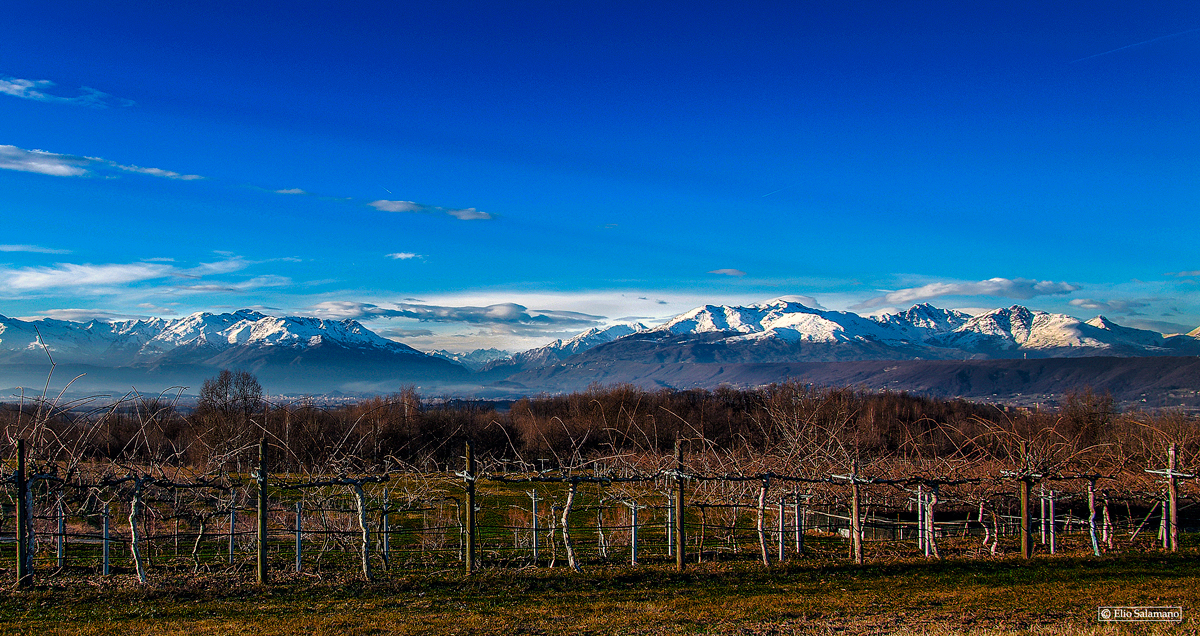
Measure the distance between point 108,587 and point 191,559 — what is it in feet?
9.20

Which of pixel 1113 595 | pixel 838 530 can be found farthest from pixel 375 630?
pixel 838 530

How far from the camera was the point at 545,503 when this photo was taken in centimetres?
2738

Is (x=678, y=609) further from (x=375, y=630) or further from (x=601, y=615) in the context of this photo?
(x=375, y=630)

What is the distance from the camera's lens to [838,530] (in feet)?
70.8

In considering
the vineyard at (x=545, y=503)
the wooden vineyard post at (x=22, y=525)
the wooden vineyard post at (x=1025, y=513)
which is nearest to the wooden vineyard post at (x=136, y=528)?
the vineyard at (x=545, y=503)

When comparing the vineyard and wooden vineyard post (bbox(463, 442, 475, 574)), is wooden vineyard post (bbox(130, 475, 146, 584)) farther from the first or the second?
wooden vineyard post (bbox(463, 442, 475, 574))

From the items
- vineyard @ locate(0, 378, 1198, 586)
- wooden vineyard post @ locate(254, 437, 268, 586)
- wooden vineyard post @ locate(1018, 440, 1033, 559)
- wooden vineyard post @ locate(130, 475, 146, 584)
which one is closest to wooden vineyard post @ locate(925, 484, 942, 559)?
vineyard @ locate(0, 378, 1198, 586)

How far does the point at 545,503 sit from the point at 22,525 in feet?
60.6

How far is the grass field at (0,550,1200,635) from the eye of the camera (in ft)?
28.2

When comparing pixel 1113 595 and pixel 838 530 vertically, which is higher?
pixel 1113 595

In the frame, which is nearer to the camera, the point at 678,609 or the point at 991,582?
the point at 678,609

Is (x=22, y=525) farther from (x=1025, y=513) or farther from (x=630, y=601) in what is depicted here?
(x=1025, y=513)

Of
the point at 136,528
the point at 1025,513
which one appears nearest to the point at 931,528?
the point at 1025,513

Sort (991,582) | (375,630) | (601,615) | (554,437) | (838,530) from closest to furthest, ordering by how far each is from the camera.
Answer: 1. (375,630)
2. (601,615)
3. (991,582)
4. (838,530)
5. (554,437)
